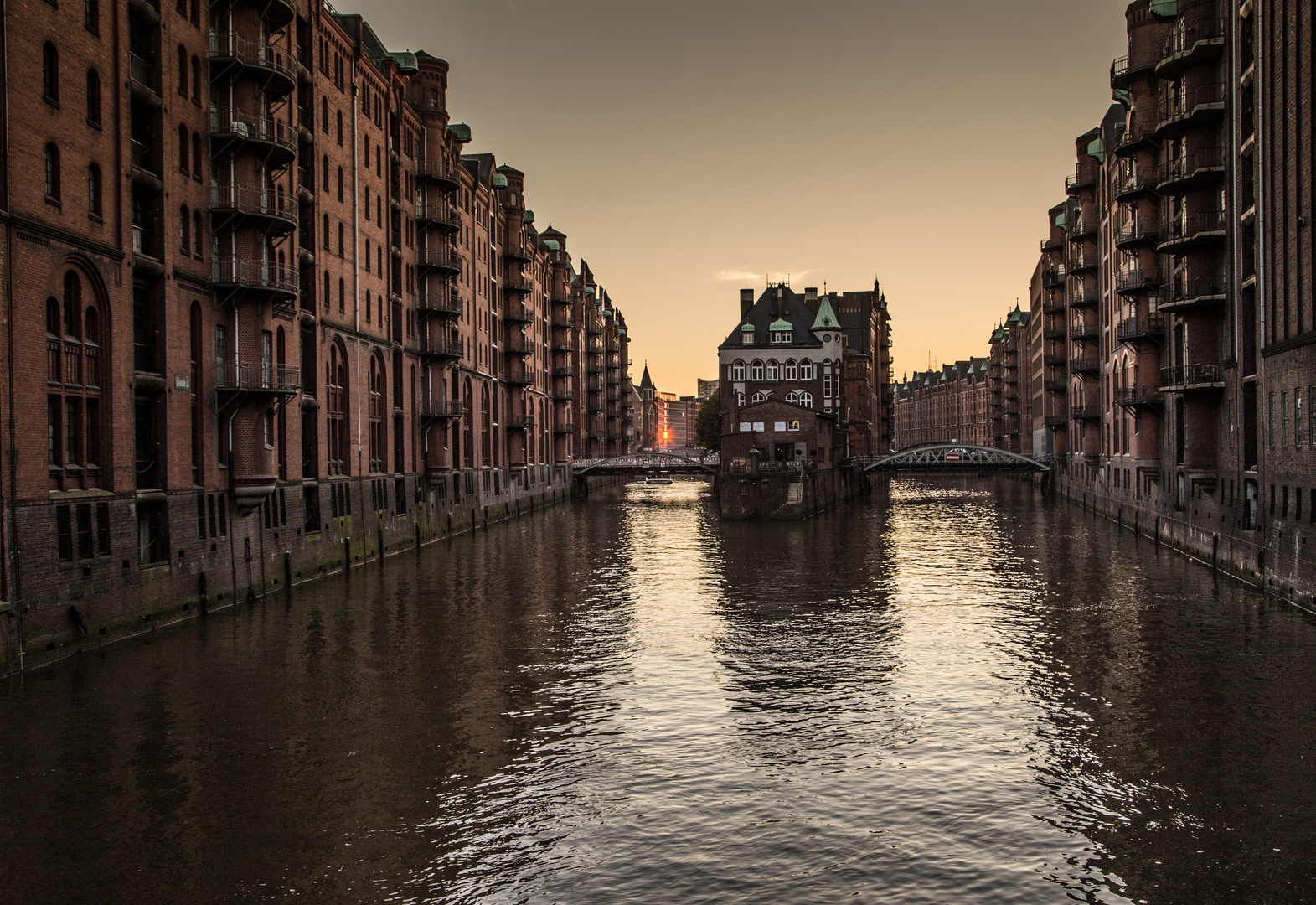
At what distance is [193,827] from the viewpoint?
14.9m

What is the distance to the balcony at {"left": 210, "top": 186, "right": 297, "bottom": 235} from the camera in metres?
32.2

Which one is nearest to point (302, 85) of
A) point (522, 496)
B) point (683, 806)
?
point (683, 806)

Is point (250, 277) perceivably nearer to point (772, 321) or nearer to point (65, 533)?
point (65, 533)

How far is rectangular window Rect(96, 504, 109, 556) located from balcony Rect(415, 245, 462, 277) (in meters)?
31.1

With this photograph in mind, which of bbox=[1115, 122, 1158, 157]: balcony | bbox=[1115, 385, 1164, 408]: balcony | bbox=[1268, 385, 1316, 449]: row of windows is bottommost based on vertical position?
bbox=[1268, 385, 1316, 449]: row of windows

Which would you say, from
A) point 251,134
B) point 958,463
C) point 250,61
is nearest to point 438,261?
point 251,134

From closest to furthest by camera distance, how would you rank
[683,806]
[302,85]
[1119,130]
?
[683,806]
[302,85]
[1119,130]

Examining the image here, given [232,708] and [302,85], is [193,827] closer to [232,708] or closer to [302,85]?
[232,708]

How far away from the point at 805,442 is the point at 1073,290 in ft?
74.2

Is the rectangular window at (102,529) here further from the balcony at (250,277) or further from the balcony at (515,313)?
the balcony at (515,313)

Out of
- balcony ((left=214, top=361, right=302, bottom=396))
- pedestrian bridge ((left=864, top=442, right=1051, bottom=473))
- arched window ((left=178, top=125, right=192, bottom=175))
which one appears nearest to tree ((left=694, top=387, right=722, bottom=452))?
pedestrian bridge ((left=864, top=442, right=1051, bottom=473))

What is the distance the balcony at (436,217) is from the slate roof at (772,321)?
48.8 metres

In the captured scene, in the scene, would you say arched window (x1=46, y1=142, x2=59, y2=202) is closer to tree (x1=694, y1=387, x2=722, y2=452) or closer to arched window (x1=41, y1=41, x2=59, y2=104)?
arched window (x1=41, y1=41, x2=59, y2=104)

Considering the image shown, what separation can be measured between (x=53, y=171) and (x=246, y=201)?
347 inches
